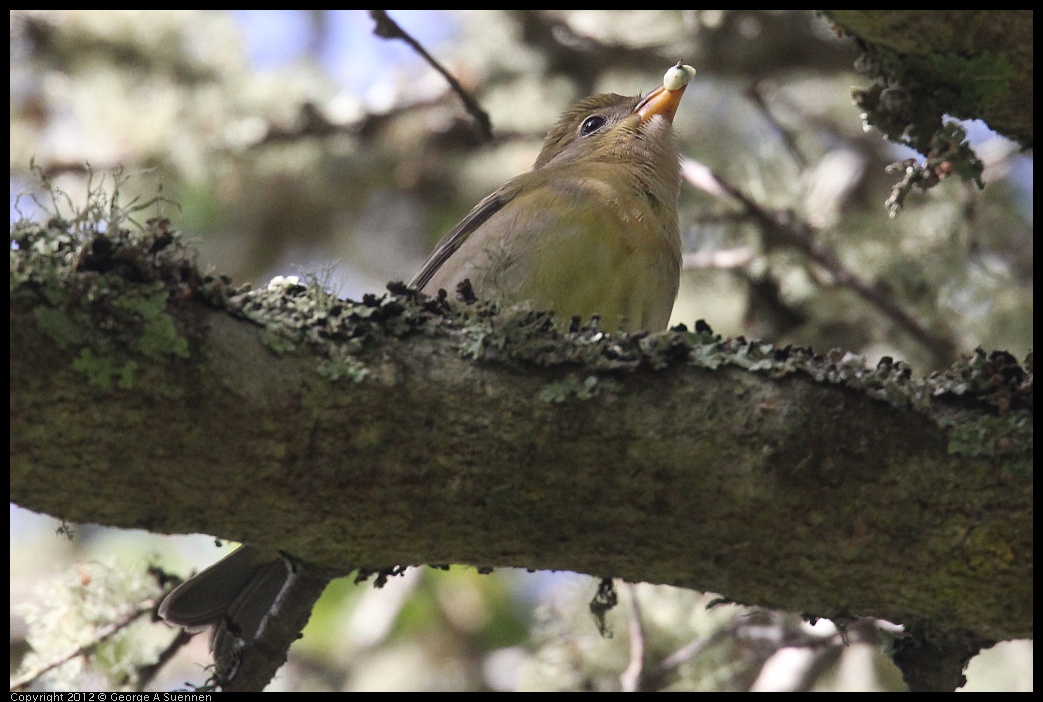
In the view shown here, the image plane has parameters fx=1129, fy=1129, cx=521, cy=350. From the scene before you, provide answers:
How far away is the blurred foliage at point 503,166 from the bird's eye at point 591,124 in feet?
2.91

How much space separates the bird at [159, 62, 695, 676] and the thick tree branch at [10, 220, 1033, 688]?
17.8 inches

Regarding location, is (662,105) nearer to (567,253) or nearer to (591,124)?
(591,124)

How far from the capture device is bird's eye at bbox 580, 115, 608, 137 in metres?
5.89

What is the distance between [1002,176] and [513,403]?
560cm

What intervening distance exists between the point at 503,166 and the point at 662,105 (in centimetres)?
308

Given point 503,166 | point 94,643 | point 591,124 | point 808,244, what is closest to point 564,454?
point 94,643

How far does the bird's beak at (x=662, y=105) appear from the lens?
18.2ft

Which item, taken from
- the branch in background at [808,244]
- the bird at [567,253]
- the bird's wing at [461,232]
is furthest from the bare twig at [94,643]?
the branch in background at [808,244]

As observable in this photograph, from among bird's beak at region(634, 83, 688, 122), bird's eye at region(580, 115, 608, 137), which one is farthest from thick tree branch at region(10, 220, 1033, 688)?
bird's eye at region(580, 115, 608, 137)

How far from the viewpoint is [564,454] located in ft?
9.42

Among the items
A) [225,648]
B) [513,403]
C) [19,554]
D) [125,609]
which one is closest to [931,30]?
[513,403]

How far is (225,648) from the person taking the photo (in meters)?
3.69

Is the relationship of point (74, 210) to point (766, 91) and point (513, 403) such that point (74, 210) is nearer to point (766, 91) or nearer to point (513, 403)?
point (513, 403)

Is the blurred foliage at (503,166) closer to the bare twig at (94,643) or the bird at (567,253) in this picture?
the bird at (567,253)
